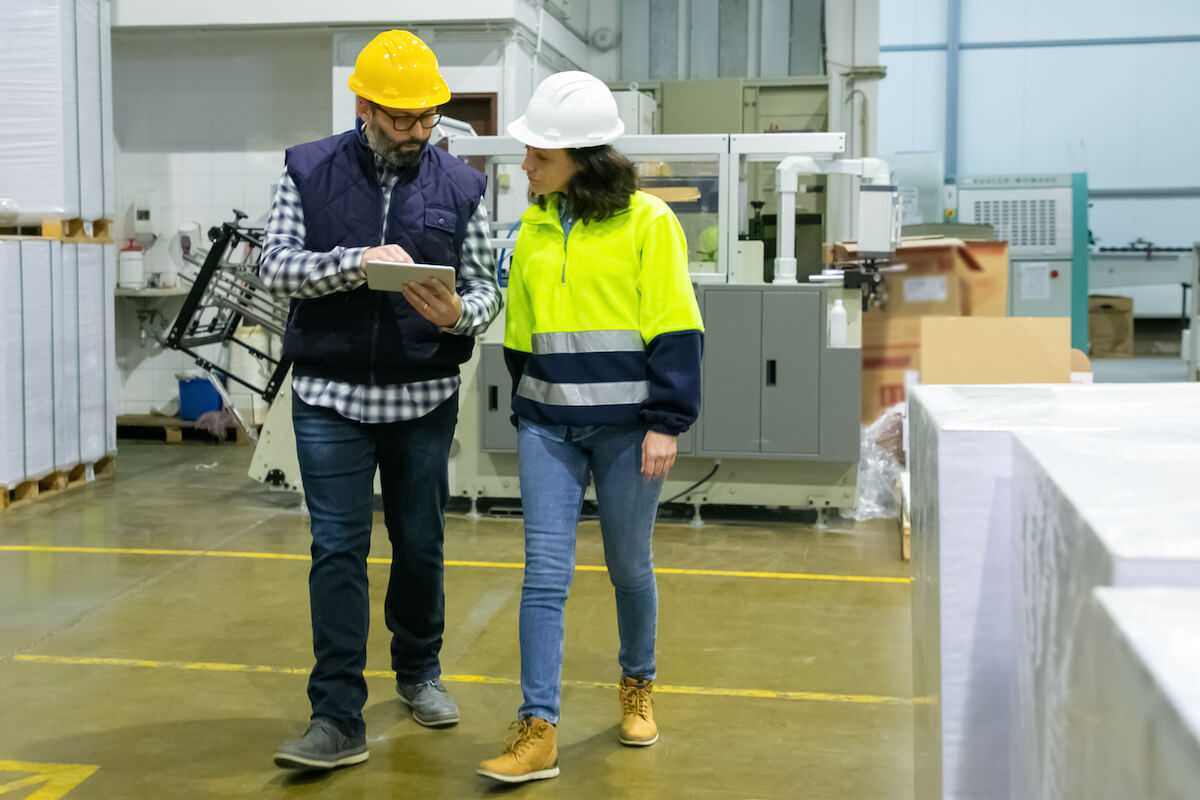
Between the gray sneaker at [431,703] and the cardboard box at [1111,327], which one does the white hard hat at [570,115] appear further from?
the cardboard box at [1111,327]

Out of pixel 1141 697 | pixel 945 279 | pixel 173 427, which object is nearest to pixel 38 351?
pixel 173 427

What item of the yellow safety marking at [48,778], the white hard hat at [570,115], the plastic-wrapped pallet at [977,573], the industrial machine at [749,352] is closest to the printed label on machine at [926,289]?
the industrial machine at [749,352]

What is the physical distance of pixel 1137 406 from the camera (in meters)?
1.74

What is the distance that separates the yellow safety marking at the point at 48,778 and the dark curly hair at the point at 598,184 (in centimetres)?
183

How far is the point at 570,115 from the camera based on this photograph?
2.65 m

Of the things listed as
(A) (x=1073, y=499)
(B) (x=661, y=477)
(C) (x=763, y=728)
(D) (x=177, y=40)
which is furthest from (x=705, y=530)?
(D) (x=177, y=40)

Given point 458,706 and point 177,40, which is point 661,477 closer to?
point 458,706

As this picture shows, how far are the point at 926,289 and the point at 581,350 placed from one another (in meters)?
5.00

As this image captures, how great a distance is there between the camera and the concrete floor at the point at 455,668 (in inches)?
115

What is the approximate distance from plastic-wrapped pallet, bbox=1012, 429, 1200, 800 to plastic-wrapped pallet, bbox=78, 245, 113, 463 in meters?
6.48

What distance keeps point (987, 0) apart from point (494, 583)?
13.6 metres

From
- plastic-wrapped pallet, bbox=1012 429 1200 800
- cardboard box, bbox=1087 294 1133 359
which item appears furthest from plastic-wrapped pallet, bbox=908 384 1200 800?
cardboard box, bbox=1087 294 1133 359

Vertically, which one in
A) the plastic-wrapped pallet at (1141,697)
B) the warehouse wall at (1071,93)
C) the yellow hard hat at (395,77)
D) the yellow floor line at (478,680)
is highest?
the warehouse wall at (1071,93)

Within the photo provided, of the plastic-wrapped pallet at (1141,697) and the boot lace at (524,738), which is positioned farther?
the boot lace at (524,738)
